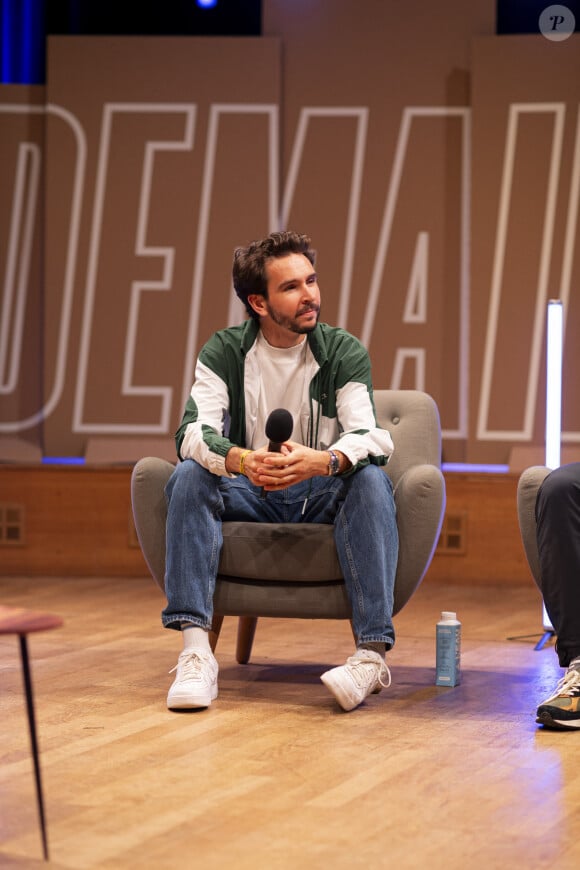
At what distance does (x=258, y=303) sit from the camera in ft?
11.0

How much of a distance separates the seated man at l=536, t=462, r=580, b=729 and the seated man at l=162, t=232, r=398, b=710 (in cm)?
39

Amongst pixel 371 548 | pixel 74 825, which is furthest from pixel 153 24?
pixel 74 825

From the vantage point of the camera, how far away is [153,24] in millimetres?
5906

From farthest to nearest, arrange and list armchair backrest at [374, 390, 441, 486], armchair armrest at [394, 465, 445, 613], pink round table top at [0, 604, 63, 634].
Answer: armchair backrest at [374, 390, 441, 486] < armchair armrest at [394, 465, 445, 613] < pink round table top at [0, 604, 63, 634]

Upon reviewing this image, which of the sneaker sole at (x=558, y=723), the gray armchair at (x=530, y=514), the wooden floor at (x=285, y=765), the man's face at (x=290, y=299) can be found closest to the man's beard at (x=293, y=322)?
the man's face at (x=290, y=299)

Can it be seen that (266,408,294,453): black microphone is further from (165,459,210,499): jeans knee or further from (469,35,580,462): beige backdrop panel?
(469,35,580,462): beige backdrop panel

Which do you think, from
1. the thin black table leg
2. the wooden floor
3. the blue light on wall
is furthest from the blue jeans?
the blue light on wall

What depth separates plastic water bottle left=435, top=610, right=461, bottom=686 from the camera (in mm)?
3344

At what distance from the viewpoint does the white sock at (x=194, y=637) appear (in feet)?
10.2

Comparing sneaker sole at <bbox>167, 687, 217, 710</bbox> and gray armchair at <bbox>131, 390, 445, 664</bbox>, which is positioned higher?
gray armchair at <bbox>131, 390, 445, 664</bbox>

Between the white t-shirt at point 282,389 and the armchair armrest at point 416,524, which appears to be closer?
the armchair armrest at point 416,524

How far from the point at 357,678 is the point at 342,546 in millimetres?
323

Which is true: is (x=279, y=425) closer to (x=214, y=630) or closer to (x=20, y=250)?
(x=214, y=630)

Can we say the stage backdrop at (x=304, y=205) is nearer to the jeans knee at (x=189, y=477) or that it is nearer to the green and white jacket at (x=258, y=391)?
the green and white jacket at (x=258, y=391)
